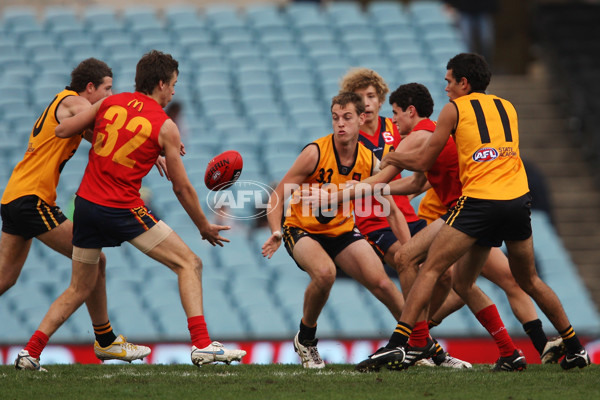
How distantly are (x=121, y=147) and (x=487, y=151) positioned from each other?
279 cm

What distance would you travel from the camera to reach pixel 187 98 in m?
15.5

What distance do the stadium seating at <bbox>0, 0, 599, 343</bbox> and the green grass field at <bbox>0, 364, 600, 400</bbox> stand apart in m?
3.17

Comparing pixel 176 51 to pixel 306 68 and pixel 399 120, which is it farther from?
pixel 399 120

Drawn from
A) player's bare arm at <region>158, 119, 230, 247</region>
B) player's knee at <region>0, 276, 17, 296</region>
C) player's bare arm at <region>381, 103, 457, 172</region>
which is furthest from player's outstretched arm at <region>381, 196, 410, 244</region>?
player's knee at <region>0, 276, 17, 296</region>

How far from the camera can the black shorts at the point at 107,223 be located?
6426 millimetres

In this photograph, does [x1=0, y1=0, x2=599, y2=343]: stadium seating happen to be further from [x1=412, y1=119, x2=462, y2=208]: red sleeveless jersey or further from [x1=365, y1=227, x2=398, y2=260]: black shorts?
[x1=412, y1=119, x2=462, y2=208]: red sleeveless jersey

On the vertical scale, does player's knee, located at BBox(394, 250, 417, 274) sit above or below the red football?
below

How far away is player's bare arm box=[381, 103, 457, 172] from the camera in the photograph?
20.8 feet

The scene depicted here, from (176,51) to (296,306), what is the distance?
7.22 meters

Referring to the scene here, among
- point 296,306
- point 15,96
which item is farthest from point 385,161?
point 15,96

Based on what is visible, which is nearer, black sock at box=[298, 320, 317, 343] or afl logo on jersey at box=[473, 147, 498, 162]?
afl logo on jersey at box=[473, 147, 498, 162]

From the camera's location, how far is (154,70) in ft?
21.5

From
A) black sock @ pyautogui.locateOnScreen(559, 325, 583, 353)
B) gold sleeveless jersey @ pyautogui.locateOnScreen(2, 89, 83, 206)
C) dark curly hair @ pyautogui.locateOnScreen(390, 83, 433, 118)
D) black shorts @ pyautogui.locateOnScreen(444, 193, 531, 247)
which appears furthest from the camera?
dark curly hair @ pyautogui.locateOnScreen(390, 83, 433, 118)

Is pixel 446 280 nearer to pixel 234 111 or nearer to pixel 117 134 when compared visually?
pixel 117 134
